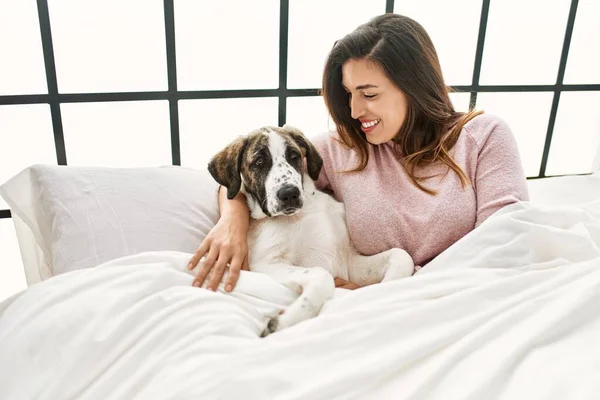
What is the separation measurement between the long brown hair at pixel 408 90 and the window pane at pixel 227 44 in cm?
65

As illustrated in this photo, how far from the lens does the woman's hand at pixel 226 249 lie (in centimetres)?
120

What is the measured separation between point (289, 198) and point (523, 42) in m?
1.92

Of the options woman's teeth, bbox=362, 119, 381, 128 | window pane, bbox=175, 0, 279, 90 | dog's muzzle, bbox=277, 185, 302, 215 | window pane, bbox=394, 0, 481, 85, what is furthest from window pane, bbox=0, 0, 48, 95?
window pane, bbox=394, 0, 481, 85

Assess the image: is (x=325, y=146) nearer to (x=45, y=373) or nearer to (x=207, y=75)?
(x=207, y=75)

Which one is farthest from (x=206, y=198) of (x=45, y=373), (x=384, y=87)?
(x=45, y=373)

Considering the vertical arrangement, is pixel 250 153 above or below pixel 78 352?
above

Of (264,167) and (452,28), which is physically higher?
(452,28)

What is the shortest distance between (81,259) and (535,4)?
2.53 m

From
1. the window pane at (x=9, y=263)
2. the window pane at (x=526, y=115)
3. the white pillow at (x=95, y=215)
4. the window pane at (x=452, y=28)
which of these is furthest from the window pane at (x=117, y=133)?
the window pane at (x=526, y=115)

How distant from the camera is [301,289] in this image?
1271 millimetres

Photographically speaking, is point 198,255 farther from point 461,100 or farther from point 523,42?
point 523,42

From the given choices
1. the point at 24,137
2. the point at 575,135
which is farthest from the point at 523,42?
the point at 24,137

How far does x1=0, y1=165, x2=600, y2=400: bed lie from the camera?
807mm

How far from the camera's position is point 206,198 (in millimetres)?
1581
